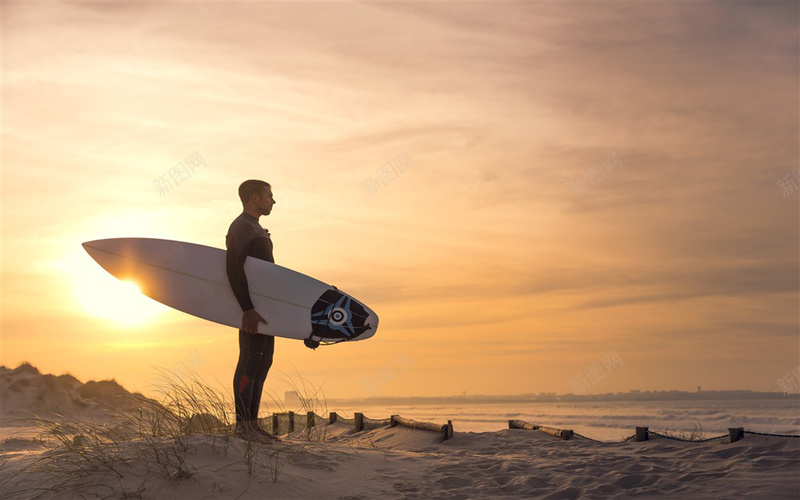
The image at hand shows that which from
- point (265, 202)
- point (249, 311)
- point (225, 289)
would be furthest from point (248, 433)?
point (265, 202)

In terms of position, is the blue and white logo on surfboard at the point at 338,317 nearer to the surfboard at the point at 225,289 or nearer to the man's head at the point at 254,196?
the surfboard at the point at 225,289

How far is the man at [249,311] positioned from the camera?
529 centimetres

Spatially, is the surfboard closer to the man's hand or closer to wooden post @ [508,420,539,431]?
the man's hand

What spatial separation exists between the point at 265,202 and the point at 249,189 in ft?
0.60

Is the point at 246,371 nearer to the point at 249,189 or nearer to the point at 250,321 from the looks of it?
the point at 250,321

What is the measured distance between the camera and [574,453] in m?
6.43

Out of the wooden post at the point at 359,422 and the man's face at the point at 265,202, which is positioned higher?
the man's face at the point at 265,202

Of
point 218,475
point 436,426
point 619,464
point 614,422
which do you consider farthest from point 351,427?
point 614,422

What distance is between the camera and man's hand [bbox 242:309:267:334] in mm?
5367

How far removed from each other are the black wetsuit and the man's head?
0.27 ft

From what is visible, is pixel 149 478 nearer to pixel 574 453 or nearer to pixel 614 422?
pixel 574 453

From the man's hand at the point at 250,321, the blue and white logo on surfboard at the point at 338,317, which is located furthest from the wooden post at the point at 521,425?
the man's hand at the point at 250,321

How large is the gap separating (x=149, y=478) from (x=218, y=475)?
442 millimetres

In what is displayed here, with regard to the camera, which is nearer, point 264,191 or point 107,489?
point 107,489
